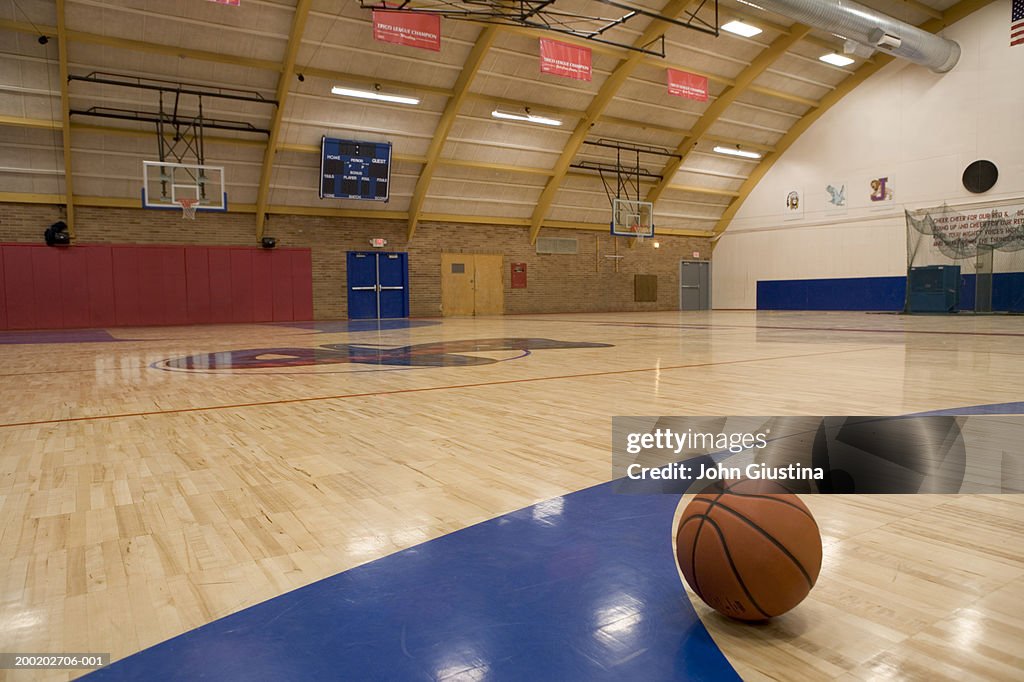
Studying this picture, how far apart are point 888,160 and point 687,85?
8.44 meters

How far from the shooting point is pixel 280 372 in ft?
23.7

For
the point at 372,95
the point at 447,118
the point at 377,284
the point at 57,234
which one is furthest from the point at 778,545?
the point at 377,284

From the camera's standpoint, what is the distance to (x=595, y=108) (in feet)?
68.1

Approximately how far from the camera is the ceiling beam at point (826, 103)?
67.7ft

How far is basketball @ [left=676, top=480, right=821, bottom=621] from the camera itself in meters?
1.54

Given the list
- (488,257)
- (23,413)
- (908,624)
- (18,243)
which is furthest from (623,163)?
(908,624)

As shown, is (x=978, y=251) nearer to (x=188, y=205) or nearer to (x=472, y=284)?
(x=472, y=284)

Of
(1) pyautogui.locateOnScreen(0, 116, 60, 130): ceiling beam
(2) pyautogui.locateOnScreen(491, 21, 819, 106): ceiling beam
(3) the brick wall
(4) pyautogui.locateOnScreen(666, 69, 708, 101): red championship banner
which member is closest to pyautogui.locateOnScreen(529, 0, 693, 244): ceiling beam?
(2) pyautogui.locateOnScreen(491, 21, 819, 106): ceiling beam

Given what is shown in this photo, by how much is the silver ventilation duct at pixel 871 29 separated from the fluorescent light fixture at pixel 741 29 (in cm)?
192

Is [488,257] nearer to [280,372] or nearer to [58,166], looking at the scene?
[58,166]

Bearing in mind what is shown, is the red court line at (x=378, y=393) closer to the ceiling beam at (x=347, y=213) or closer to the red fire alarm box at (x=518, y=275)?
the ceiling beam at (x=347, y=213)

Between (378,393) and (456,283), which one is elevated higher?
(456,283)

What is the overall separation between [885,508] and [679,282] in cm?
2776

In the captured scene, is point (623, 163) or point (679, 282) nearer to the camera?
point (623, 163)
